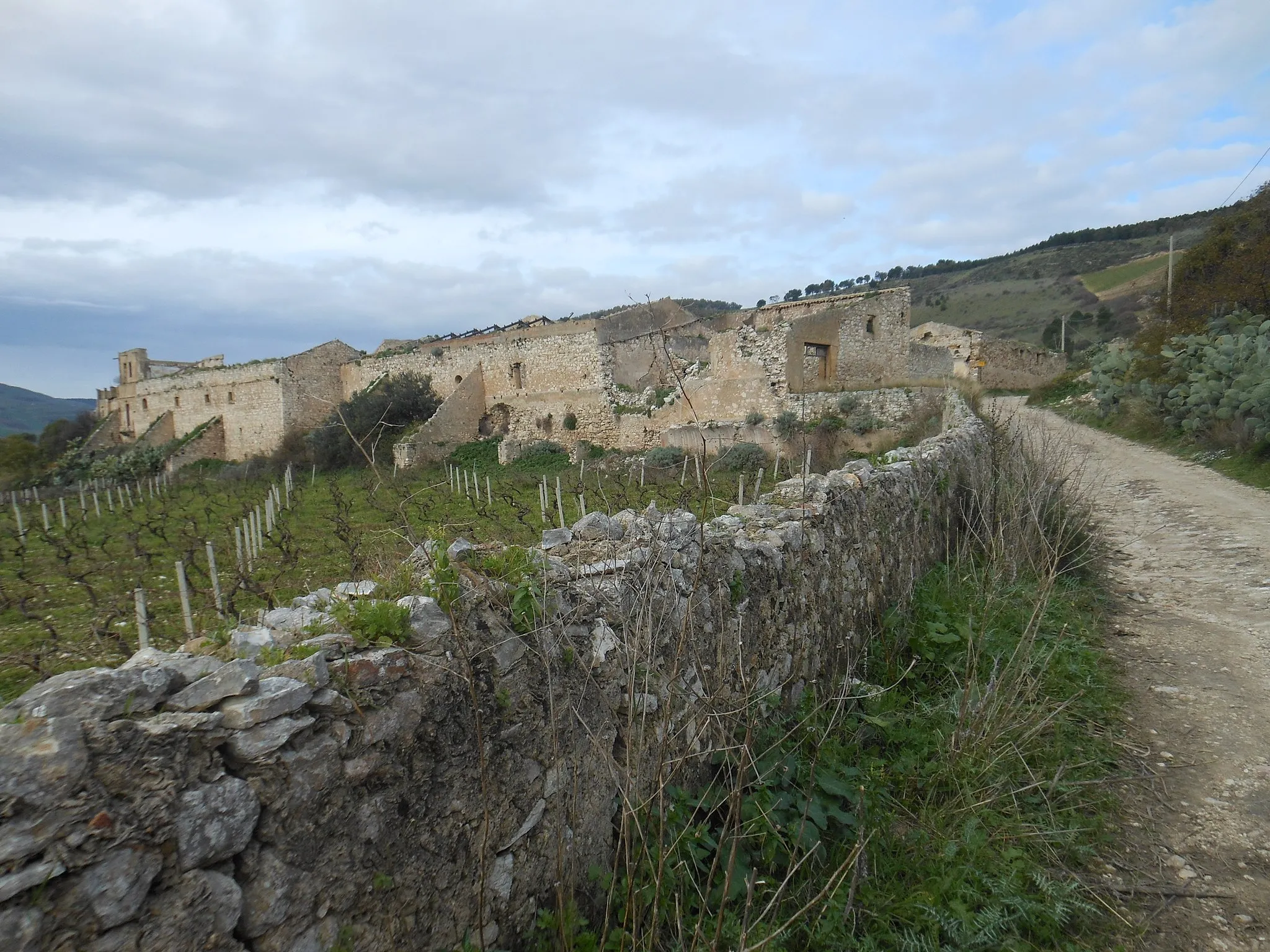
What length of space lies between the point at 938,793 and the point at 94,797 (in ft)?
12.7

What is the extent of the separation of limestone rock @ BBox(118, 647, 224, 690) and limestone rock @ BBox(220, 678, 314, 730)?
12cm

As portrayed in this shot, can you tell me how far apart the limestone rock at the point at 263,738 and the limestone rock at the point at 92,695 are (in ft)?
0.71

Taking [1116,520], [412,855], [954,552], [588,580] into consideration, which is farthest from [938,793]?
[1116,520]

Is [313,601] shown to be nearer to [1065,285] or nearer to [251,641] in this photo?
[251,641]

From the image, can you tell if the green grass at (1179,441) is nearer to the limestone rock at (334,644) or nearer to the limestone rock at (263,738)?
the limestone rock at (334,644)

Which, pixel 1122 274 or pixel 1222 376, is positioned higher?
pixel 1122 274

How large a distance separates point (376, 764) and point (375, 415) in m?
27.0

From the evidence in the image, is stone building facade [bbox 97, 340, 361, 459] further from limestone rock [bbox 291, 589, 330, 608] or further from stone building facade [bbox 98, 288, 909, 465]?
limestone rock [bbox 291, 589, 330, 608]

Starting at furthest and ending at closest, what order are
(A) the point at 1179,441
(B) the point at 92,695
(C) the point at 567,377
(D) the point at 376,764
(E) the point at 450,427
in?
1. (E) the point at 450,427
2. (C) the point at 567,377
3. (A) the point at 1179,441
4. (D) the point at 376,764
5. (B) the point at 92,695

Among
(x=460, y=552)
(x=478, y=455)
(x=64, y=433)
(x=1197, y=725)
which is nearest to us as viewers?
(x=460, y=552)

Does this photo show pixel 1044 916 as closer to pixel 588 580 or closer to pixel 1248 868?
pixel 1248 868

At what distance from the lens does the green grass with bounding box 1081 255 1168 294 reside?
5144cm

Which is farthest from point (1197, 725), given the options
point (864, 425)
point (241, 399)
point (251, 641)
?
point (241, 399)

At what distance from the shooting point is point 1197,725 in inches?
182
